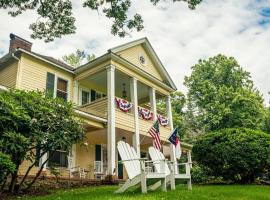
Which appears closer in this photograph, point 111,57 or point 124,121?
point 111,57

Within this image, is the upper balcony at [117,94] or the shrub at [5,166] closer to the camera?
the shrub at [5,166]

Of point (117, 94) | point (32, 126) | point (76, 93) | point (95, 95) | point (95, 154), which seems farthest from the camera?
point (117, 94)

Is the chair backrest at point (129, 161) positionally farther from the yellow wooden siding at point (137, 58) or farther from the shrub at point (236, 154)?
the yellow wooden siding at point (137, 58)

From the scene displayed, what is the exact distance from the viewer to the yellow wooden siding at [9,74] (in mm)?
11673

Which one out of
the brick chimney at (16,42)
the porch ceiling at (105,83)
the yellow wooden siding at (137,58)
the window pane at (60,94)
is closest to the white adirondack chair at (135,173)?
the window pane at (60,94)

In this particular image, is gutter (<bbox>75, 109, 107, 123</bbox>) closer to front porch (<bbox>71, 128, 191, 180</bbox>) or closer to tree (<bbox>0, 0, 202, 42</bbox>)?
front porch (<bbox>71, 128, 191, 180</bbox>)

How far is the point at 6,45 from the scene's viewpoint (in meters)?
13.2

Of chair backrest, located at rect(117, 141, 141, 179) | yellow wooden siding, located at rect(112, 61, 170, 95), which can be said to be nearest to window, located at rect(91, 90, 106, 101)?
yellow wooden siding, located at rect(112, 61, 170, 95)

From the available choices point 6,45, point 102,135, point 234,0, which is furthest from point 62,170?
point 234,0

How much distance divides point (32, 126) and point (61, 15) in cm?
343

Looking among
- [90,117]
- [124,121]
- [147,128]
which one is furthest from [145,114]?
[90,117]

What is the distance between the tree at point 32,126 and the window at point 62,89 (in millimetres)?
5022

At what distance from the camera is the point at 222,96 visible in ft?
84.9

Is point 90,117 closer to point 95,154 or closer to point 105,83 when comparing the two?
point 95,154
